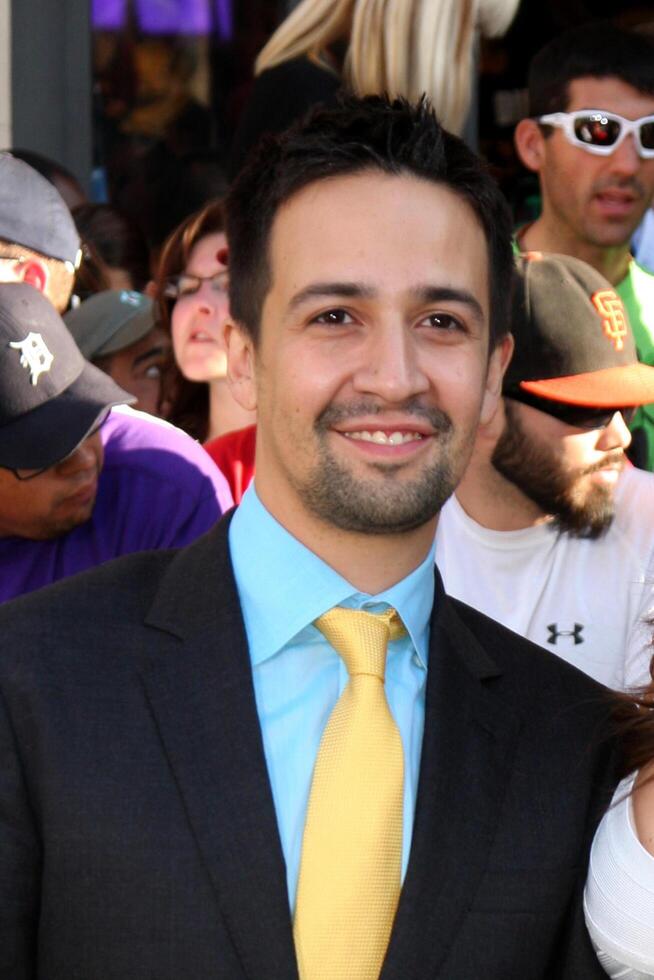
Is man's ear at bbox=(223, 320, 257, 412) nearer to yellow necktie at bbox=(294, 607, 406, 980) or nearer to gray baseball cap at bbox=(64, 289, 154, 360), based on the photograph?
yellow necktie at bbox=(294, 607, 406, 980)

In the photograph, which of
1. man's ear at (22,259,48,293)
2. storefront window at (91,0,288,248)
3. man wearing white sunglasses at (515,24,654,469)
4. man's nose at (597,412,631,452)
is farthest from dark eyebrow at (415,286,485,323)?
storefront window at (91,0,288,248)

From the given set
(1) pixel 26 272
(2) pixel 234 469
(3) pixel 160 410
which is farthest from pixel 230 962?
(3) pixel 160 410

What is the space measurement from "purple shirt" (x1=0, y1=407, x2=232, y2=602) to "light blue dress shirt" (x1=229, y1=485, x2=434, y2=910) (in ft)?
2.68

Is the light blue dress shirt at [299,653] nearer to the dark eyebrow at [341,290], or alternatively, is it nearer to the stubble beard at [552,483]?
the dark eyebrow at [341,290]

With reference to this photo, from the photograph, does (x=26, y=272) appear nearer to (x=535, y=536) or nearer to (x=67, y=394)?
(x=67, y=394)

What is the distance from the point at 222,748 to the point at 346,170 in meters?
0.81

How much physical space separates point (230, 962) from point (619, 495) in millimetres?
1743

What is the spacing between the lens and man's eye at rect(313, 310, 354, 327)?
7.55ft

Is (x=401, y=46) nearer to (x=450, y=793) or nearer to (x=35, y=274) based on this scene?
(x=35, y=274)

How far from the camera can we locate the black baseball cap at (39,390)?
3.04 m

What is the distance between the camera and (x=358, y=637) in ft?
7.38

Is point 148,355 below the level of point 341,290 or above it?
below

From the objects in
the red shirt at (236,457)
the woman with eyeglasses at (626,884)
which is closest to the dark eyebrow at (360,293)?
the woman with eyeglasses at (626,884)

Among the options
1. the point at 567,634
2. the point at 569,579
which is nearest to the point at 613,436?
the point at 569,579
